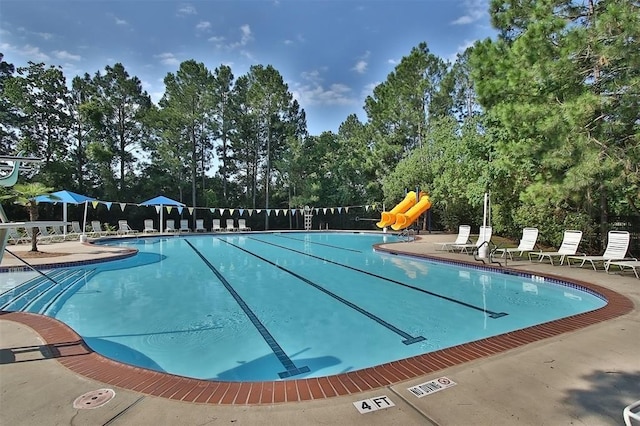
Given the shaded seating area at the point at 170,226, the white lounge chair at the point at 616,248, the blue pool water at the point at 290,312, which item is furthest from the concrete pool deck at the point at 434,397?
the shaded seating area at the point at 170,226

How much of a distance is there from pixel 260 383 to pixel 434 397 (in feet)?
4.19

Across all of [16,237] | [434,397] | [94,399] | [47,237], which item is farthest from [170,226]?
[434,397]

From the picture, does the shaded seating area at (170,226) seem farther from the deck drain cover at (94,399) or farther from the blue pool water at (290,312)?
the deck drain cover at (94,399)

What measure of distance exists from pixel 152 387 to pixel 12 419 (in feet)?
2.58

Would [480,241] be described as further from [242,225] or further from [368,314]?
[242,225]

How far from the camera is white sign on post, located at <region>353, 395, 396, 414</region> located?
88.9 inches

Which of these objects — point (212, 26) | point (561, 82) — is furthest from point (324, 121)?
point (561, 82)

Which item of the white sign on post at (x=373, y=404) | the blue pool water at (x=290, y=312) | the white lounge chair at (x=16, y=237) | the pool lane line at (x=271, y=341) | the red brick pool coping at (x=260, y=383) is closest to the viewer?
the white sign on post at (x=373, y=404)

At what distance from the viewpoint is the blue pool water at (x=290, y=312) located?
4.13 m

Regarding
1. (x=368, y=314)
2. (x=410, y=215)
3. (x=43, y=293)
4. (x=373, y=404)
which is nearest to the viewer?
(x=373, y=404)

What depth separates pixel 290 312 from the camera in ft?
19.2

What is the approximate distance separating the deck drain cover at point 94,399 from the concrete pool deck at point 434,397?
0.16ft

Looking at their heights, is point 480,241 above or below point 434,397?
above

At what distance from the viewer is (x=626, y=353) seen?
313 centimetres
